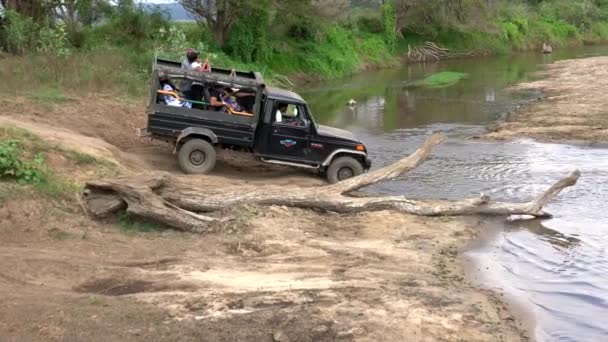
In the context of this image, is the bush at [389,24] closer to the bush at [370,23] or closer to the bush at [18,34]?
the bush at [370,23]

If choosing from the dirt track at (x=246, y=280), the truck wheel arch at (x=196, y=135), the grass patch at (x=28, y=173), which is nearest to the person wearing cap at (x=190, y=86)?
the truck wheel arch at (x=196, y=135)

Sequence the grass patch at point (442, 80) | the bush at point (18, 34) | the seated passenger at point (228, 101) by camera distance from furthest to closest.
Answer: the grass patch at point (442, 80)
the bush at point (18, 34)
the seated passenger at point (228, 101)

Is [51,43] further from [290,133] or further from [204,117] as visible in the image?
[290,133]

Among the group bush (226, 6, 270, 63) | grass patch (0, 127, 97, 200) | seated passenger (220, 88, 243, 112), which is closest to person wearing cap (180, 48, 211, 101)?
seated passenger (220, 88, 243, 112)

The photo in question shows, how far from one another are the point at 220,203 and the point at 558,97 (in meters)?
23.7

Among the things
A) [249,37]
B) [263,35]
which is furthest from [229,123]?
[263,35]

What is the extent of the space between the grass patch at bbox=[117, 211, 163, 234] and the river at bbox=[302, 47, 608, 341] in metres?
4.74

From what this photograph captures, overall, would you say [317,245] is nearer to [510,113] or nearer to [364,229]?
[364,229]

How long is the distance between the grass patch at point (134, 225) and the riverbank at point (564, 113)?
14486 millimetres

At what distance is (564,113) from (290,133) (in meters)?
15.2

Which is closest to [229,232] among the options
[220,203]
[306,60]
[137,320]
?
[220,203]

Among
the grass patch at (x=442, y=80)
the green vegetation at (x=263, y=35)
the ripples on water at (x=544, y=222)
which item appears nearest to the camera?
the ripples on water at (x=544, y=222)

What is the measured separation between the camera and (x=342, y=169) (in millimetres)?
14812

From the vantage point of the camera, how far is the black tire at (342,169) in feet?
48.3
